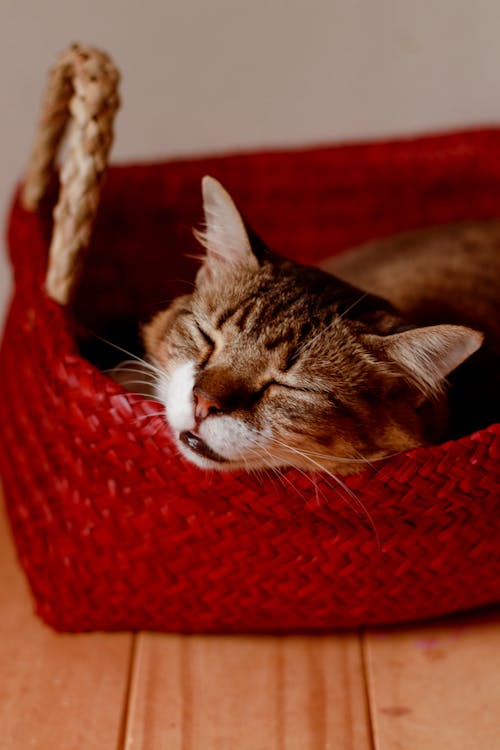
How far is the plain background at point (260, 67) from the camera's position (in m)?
1.63

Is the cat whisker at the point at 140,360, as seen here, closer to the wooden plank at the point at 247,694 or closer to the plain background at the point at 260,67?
the wooden plank at the point at 247,694

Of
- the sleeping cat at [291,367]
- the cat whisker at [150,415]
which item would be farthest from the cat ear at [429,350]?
the cat whisker at [150,415]

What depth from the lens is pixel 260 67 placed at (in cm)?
171

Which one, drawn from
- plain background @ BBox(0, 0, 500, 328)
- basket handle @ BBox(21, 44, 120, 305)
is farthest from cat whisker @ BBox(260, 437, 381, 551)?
plain background @ BBox(0, 0, 500, 328)

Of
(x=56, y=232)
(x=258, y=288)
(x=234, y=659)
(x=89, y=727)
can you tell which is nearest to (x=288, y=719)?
(x=234, y=659)

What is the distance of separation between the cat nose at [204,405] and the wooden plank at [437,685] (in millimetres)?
471

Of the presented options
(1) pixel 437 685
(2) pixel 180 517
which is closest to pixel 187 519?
(2) pixel 180 517

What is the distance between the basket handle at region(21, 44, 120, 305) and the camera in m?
1.12

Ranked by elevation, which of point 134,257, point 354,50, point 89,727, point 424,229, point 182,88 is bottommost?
point 89,727

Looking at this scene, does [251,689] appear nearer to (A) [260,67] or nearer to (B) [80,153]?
(B) [80,153]

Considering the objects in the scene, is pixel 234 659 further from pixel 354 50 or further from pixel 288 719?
pixel 354 50

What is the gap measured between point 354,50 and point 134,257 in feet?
1.95

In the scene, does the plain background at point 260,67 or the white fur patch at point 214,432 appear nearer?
the white fur patch at point 214,432

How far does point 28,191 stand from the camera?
134cm
